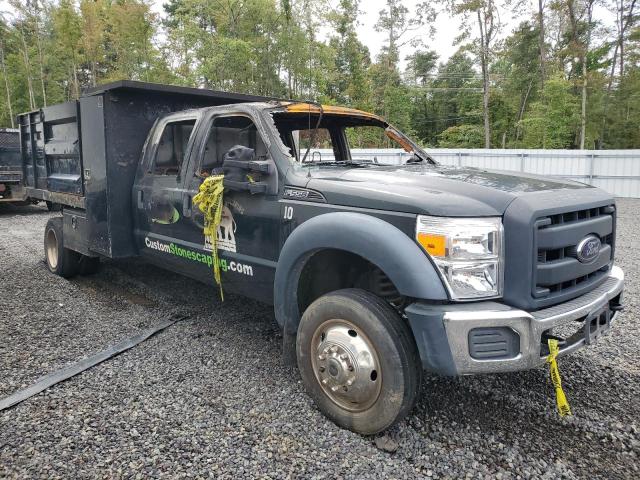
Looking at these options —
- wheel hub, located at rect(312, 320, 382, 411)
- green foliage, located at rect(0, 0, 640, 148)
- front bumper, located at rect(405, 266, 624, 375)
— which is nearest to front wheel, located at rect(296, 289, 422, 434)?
wheel hub, located at rect(312, 320, 382, 411)

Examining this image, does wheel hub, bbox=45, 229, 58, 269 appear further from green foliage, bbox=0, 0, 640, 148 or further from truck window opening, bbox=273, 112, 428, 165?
green foliage, bbox=0, 0, 640, 148

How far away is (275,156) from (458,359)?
178cm

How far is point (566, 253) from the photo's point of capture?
2.66 meters

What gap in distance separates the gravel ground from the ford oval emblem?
38.3 inches

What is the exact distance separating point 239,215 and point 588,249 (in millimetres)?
2214

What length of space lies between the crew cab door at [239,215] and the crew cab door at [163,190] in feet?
0.52

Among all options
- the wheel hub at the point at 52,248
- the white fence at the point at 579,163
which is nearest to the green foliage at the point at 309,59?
the white fence at the point at 579,163

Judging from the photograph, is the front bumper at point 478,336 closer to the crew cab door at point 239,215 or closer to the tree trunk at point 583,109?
the crew cab door at point 239,215

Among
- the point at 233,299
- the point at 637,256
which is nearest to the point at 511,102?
the point at 637,256

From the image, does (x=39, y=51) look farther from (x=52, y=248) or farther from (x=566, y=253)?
(x=566, y=253)

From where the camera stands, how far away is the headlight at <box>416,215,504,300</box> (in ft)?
7.89

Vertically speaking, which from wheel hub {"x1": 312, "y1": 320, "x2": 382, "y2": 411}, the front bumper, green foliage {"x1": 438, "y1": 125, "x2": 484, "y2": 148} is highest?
green foliage {"x1": 438, "y1": 125, "x2": 484, "y2": 148}

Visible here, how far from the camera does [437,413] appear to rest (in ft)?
9.81

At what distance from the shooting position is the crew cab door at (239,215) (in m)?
3.33
